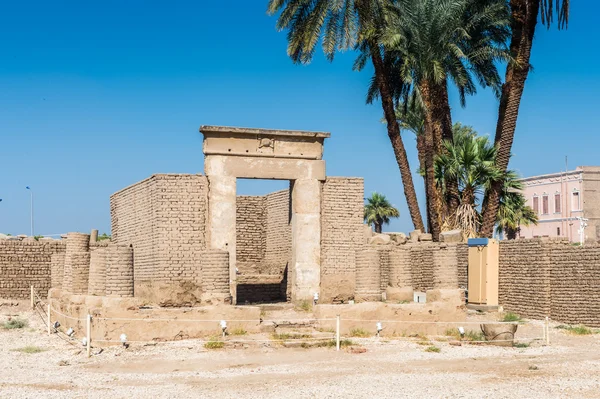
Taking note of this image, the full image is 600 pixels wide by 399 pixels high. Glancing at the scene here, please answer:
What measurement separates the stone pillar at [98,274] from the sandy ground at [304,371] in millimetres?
1320

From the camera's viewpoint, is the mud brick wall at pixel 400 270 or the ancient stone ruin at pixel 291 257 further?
the mud brick wall at pixel 400 270

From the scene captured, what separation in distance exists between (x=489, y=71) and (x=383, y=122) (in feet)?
30.6

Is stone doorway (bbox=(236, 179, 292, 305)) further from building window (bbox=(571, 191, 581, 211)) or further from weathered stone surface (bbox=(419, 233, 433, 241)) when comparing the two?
building window (bbox=(571, 191, 581, 211))

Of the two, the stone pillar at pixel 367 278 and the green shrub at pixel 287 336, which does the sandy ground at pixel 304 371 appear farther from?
the stone pillar at pixel 367 278

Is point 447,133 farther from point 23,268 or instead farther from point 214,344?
point 214,344

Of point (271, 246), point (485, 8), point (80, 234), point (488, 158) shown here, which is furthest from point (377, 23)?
point (80, 234)

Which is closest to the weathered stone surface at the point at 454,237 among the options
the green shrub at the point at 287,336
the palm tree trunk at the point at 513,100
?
the palm tree trunk at the point at 513,100

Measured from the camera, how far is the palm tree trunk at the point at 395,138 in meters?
28.2

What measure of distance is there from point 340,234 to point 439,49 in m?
9.12

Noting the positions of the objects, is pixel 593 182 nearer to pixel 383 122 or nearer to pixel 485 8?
pixel 383 122

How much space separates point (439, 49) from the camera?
2698 cm

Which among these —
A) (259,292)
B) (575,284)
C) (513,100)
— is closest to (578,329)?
(575,284)

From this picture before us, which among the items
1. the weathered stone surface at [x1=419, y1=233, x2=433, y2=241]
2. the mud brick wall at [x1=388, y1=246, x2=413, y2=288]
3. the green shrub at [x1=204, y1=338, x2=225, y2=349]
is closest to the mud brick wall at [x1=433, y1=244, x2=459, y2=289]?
the mud brick wall at [x1=388, y1=246, x2=413, y2=288]

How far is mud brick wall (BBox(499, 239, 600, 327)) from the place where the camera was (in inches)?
711
